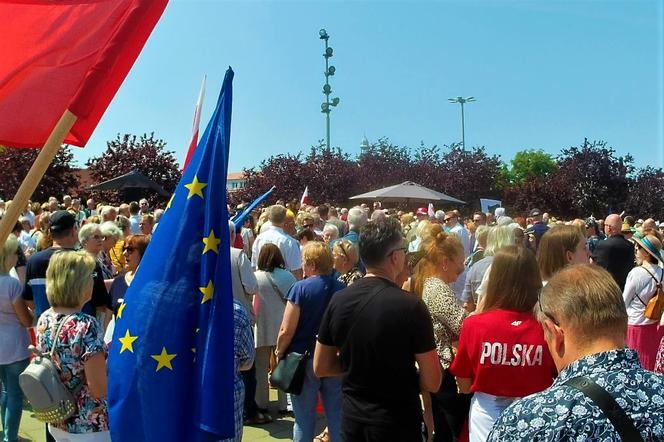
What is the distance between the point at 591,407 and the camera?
5.86ft

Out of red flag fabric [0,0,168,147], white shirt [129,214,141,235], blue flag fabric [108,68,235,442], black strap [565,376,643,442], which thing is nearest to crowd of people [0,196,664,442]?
black strap [565,376,643,442]

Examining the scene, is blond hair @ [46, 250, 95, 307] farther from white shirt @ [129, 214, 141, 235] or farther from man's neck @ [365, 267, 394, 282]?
white shirt @ [129, 214, 141, 235]

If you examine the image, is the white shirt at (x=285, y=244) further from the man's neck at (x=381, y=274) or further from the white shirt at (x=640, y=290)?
the man's neck at (x=381, y=274)

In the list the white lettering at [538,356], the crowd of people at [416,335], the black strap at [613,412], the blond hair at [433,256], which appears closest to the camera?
the black strap at [613,412]

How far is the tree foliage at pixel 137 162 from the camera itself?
1148 inches

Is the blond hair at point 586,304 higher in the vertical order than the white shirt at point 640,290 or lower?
higher

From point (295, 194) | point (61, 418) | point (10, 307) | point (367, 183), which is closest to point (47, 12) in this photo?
point (61, 418)

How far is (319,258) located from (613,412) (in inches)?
141

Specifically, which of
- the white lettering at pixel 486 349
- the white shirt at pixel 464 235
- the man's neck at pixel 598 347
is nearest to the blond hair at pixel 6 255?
the white lettering at pixel 486 349

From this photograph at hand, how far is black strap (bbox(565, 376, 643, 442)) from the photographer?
176 cm

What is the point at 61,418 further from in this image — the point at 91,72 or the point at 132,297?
the point at 91,72

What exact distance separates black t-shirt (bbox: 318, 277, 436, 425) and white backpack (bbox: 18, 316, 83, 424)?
1.57 m

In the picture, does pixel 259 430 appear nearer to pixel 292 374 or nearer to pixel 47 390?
pixel 292 374

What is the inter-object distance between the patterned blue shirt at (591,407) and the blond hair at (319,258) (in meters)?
3.37
